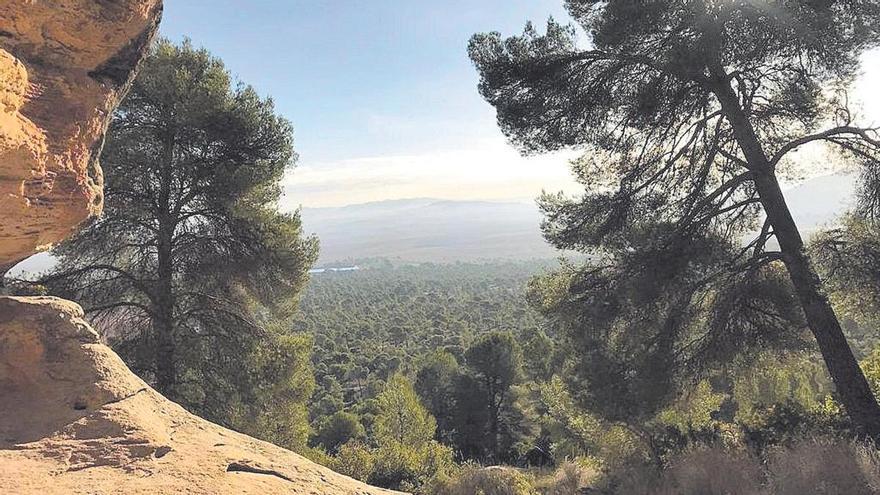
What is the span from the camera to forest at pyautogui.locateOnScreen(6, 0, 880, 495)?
7.06 meters

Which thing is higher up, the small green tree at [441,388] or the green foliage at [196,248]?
the green foliage at [196,248]

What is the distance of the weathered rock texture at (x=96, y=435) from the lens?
346 centimetres

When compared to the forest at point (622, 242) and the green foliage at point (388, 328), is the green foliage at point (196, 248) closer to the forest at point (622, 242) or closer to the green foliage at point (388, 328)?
the forest at point (622, 242)

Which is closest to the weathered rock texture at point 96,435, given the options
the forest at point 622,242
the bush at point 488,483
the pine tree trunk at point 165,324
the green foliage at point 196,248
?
the forest at point 622,242

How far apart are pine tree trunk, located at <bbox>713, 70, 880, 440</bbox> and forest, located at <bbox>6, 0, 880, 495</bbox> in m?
0.03

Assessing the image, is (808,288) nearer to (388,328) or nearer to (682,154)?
(682,154)

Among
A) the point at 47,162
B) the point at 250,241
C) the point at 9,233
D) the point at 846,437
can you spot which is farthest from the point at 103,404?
the point at 846,437

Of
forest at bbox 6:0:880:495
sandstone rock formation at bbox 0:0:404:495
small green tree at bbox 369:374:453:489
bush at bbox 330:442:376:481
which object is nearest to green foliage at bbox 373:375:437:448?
small green tree at bbox 369:374:453:489

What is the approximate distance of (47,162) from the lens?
3842mm

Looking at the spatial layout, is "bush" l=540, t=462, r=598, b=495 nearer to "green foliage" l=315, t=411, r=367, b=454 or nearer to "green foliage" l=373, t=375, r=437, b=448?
"green foliage" l=373, t=375, r=437, b=448

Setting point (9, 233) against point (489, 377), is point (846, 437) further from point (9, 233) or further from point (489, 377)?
point (489, 377)

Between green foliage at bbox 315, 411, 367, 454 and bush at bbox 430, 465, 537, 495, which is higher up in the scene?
bush at bbox 430, 465, 537, 495

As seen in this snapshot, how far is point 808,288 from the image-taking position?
6992 millimetres

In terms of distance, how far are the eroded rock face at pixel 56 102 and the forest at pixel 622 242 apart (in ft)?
10.0
